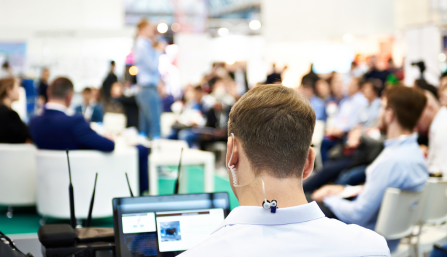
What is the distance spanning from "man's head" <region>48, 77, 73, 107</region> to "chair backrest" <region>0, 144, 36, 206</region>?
0.75m

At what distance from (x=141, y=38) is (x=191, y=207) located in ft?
14.4

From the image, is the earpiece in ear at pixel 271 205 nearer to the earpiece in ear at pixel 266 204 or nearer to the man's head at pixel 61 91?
the earpiece in ear at pixel 266 204

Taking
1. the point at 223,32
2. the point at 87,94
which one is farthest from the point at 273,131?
the point at 223,32

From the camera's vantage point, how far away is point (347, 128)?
6.69 meters

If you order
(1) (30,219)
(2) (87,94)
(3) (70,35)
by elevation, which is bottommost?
(1) (30,219)

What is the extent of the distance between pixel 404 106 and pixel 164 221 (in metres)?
1.83

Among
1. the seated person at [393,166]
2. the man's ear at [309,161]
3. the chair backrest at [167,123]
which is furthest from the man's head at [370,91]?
the man's ear at [309,161]

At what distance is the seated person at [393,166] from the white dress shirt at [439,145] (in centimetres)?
89

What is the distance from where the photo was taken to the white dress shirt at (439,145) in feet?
10.8

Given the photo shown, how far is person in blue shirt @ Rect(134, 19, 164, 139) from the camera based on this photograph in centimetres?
523

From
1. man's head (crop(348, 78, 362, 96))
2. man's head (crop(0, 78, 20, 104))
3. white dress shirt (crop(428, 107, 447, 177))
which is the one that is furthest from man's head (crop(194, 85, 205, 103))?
white dress shirt (crop(428, 107, 447, 177))

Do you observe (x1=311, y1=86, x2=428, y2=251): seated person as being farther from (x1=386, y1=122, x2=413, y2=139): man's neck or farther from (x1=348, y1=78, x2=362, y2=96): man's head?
(x1=348, y1=78, x2=362, y2=96): man's head

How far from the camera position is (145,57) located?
525cm

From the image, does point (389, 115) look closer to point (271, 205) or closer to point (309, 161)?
point (309, 161)
